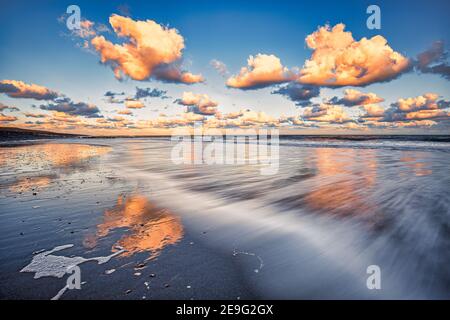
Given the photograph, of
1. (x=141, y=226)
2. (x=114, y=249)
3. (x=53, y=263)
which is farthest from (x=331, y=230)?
(x=53, y=263)

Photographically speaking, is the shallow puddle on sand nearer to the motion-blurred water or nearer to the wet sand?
the wet sand

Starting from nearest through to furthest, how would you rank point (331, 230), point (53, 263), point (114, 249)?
1. point (53, 263)
2. point (114, 249)
3. point (331, 230)

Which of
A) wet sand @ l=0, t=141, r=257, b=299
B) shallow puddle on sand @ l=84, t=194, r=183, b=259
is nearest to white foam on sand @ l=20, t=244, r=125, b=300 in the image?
wet sand @ l=0, t=141, r=257, b=299

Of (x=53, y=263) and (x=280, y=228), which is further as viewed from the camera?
(x=280, y=228)

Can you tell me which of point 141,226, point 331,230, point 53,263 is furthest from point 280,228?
point 53,263

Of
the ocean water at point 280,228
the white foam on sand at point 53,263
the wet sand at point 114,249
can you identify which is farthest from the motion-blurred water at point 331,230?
the white foam on sand at point 53,263

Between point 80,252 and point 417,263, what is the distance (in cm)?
546

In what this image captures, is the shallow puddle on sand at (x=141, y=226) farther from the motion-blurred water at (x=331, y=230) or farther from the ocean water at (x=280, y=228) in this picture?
the motion-blurred water at (x=331, y=230)

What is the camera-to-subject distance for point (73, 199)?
7098 mm

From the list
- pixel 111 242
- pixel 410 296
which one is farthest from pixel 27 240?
pixel 410 296

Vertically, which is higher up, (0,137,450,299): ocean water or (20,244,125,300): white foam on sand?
(0,137,450,299): ocean water

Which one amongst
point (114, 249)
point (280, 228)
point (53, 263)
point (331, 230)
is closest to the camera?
point (53, 263)

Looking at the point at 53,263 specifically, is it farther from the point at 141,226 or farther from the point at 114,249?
the point at 141,226

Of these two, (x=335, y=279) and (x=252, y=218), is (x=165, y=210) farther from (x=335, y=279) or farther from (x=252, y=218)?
(x=335, y=279)
